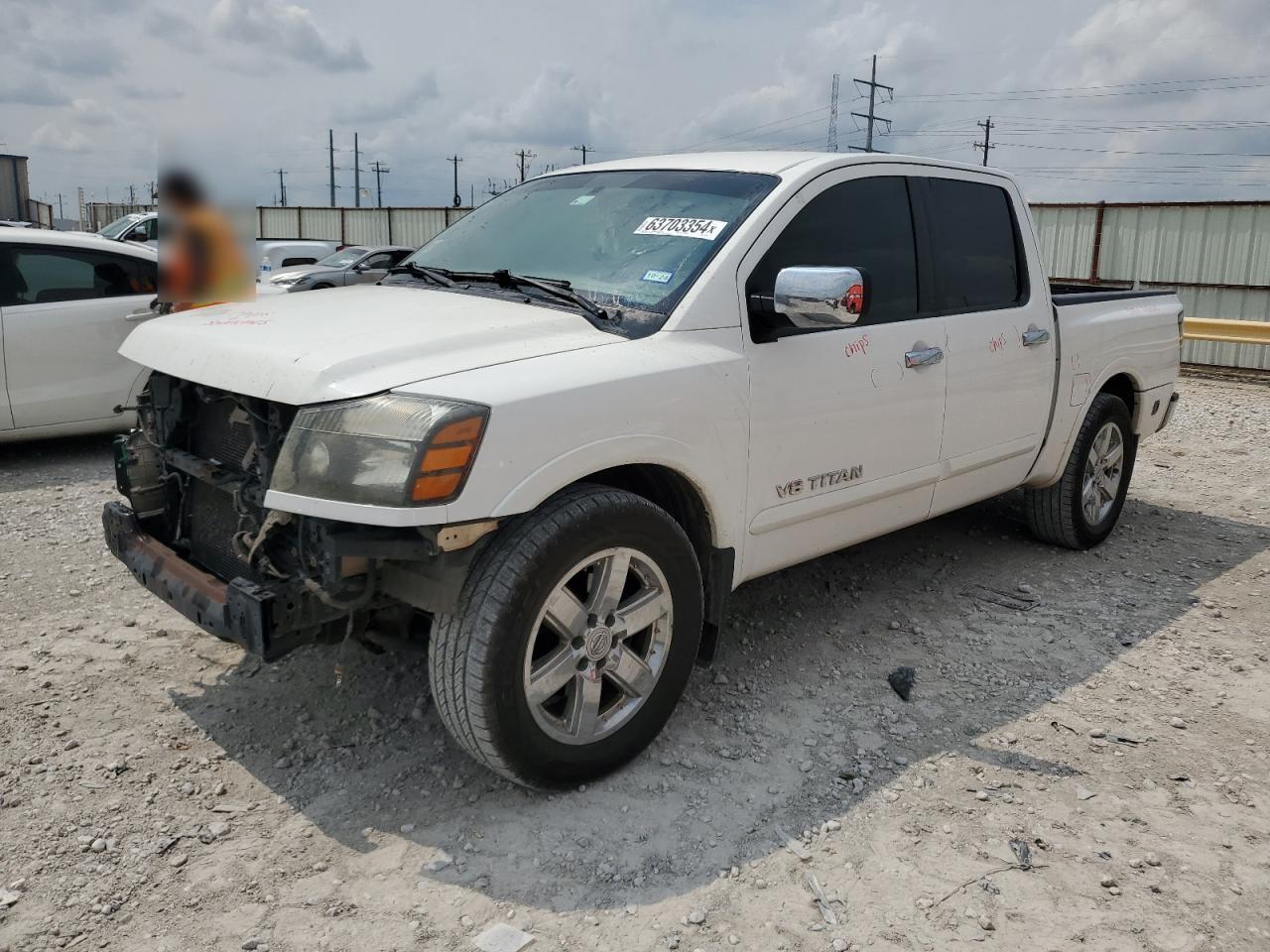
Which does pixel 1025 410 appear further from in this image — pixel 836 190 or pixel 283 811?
pixel 283 811

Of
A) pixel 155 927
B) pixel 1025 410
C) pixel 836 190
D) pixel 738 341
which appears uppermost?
pixel 836 190

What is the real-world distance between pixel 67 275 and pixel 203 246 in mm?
3592

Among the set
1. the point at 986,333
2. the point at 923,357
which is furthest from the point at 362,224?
the point at 923,357

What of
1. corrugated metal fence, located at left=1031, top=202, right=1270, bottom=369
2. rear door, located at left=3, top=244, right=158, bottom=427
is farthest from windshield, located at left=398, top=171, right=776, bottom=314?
corrugated metal fence, located at left=1031, top=202, right=1270, bottom=369

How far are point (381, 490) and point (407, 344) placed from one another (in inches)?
20.4

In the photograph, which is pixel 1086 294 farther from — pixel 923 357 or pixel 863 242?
pixel 863 242

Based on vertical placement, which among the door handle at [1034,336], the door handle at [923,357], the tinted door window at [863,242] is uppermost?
the tinted door window at [863,242]

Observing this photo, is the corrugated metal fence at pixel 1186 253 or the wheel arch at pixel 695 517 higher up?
the corrugated metal fence at pixel 1186 253

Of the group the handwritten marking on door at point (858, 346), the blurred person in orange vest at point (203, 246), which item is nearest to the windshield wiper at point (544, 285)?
the blurred person in orange vest at point (203, 246)

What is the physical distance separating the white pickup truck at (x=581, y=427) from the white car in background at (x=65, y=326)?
143 inches

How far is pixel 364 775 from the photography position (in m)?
3.29

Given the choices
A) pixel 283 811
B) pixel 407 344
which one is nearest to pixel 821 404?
pixel 407 344

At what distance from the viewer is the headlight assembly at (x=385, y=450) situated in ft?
8.64

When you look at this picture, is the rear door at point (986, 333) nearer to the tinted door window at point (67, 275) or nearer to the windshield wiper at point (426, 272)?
the windshield wiper at point (426, 272)
